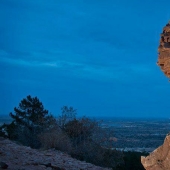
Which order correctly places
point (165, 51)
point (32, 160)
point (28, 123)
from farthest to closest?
point (28, 123) < point (32, 160) < point (165, 51)

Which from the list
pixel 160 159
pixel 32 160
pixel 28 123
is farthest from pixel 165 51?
pixel 28 123

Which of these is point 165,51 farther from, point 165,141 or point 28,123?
point 28,123

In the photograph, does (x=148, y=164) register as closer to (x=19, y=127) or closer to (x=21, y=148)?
(x=21, y=148)

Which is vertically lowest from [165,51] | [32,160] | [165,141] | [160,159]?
[32,160]

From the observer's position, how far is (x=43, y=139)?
20.5 m

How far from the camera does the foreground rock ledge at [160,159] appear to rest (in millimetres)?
7328

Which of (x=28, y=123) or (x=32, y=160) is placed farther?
(x=28, y=123)

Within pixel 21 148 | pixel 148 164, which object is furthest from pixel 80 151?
pixel 148 164

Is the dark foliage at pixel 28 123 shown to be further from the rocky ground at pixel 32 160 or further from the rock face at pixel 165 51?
the rock face at pixel 165 51

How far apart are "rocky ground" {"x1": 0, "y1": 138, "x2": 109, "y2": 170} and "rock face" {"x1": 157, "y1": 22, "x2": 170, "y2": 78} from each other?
7.15m

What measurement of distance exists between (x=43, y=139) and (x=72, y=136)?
2.31 meters

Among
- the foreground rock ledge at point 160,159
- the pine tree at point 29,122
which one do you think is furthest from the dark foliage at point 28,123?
the foreground rock ledge at point 160,159

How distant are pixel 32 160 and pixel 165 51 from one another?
29.8 feet

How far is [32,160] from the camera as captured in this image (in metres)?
14.8
